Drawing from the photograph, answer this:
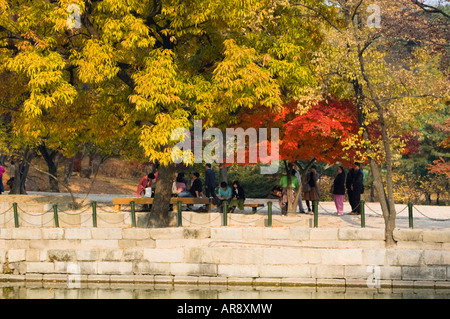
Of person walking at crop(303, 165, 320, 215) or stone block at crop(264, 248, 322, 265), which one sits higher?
person walking at crop(303, 165, 320, 215)

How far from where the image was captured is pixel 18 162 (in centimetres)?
2723

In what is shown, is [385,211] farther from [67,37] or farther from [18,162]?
[18,162]

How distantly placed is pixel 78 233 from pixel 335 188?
8459 millimetres

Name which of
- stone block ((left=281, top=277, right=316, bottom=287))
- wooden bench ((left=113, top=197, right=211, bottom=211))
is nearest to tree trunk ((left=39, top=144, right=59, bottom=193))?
wooden bench ((left=113, top=197, right=211, bottom=211))

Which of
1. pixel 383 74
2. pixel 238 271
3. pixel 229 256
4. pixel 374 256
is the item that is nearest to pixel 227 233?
pixel 229 256

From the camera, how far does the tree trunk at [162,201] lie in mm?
18781

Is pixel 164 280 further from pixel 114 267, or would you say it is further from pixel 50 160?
pixel 50 160

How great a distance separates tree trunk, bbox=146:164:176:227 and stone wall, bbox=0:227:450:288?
53.4 inches

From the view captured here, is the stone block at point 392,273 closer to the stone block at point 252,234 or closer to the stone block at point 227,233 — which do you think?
the stone block at point 252,234

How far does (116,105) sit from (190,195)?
397 centimetres

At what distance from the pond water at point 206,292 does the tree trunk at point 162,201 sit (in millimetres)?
2925

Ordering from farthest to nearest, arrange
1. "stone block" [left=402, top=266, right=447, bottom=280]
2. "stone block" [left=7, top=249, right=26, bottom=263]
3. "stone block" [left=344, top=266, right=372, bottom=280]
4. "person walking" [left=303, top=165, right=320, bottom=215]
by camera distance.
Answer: "person walking" [left=303, top=165, right=320, bottom=215]
"stone block" [left=7, top=249, right=26, bottom=263]
"stone block" [left=344, top=266, right=372, bottom=280]
"stone block" [left=402, top=266, right=447, bottom=280]

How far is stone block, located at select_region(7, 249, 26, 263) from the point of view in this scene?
56.5 ft

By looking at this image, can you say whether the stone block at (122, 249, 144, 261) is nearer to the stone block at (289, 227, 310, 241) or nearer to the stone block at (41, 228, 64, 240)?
the stone block at (41, 228, 64, 240)
